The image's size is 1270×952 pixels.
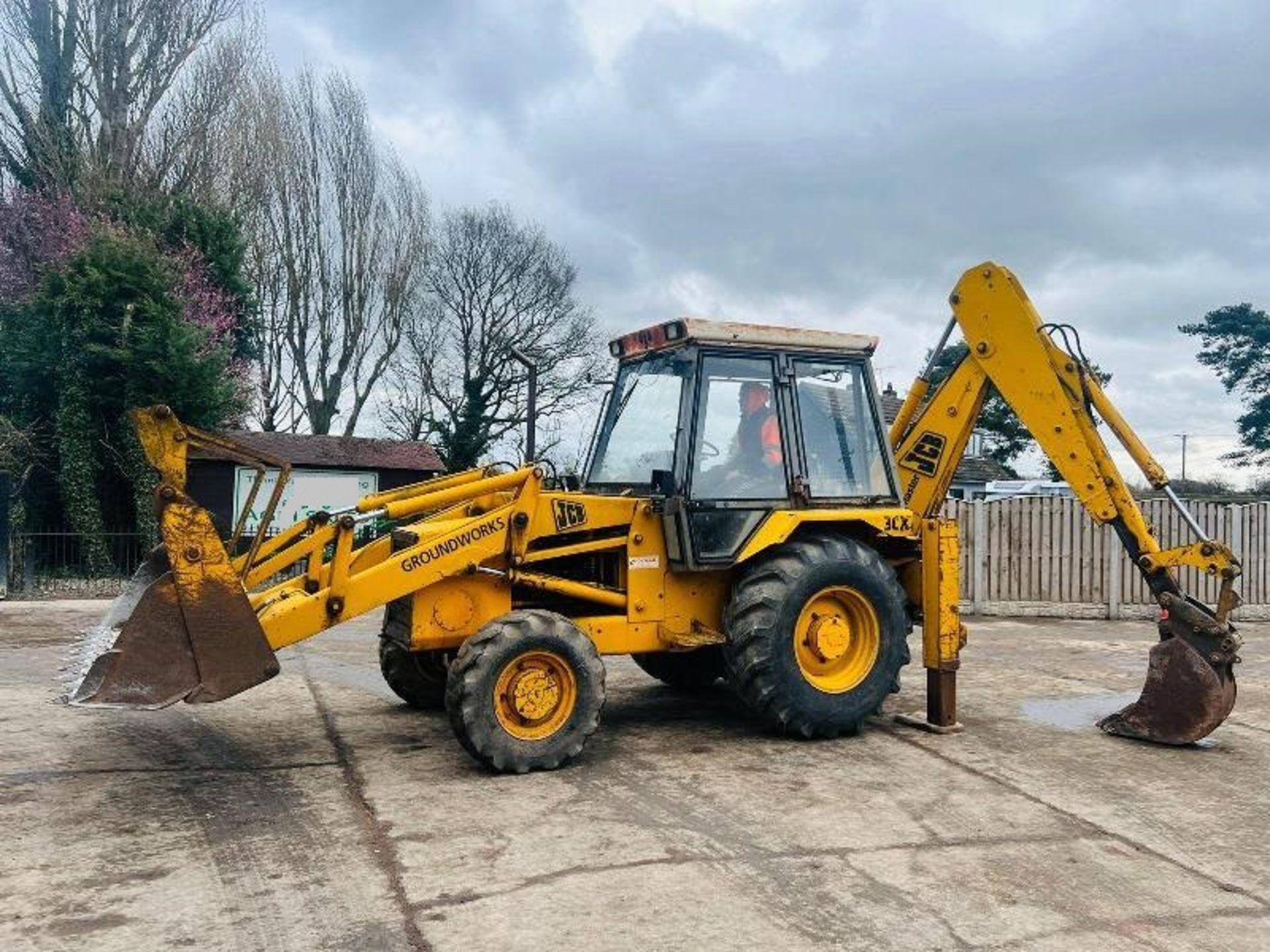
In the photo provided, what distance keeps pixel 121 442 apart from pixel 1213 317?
95.4ft

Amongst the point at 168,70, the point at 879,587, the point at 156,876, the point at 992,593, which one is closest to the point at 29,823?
the point at 156,876

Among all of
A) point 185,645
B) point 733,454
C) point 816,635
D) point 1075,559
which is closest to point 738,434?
point 733,454

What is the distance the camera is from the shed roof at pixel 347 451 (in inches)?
839

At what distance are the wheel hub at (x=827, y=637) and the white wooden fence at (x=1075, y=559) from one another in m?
8.61

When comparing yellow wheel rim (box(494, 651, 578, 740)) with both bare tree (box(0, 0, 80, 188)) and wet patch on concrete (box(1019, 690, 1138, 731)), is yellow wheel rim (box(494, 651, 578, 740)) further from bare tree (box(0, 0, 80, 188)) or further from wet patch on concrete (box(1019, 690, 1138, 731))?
bare tree (box(0, 0, 80, 188))

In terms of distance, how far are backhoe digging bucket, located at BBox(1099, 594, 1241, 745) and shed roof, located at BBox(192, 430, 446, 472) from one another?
16334 millimetres

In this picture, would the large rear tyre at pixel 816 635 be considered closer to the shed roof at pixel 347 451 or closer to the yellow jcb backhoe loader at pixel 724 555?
the yellow jcb backhoe loader at pixel 724 555

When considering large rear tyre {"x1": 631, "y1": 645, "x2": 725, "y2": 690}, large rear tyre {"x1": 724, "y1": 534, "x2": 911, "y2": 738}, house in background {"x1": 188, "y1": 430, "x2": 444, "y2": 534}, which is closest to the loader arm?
large rear tyre {"x1": 724, "y1": 534, "x2": 911, "y2": 738}

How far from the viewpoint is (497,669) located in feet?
18.4

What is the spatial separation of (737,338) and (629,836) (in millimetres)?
3183

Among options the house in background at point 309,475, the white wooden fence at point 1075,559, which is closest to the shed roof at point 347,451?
the house in background at point 309,475

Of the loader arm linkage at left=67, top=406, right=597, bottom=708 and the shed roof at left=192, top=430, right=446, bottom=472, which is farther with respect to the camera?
the shed roof at left=192, top=430, right=446, bottom=472

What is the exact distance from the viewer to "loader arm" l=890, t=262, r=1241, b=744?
6531 mm

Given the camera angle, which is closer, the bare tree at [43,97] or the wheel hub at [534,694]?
the wheel hub at [534,694]
